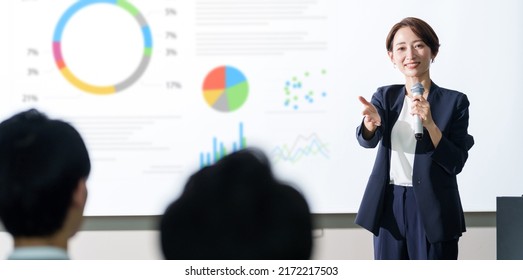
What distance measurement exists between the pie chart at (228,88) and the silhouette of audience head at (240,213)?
2855 millimetres

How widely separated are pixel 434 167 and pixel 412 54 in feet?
2.11

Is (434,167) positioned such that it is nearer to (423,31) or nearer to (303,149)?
(423,31)

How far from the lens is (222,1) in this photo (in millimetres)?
3814

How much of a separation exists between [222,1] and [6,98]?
1.42 metres

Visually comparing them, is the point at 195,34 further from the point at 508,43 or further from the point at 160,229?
the point at 160,229

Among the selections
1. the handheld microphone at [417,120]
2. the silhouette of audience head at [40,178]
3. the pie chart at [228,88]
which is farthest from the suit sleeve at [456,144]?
the silhouette of audience head at [40,178]

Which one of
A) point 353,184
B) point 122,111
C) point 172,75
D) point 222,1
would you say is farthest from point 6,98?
point 353,184

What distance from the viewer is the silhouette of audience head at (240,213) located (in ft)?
3.17

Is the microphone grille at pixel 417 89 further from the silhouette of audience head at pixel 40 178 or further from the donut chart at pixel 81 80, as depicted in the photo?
the silhouette of audience head at pixel 40 178

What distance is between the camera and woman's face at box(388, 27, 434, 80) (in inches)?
132

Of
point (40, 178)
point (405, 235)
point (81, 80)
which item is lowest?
point (405, 235)

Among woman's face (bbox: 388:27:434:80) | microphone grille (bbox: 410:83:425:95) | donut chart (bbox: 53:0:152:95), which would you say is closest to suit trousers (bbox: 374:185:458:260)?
microphone grille (bbox: 410:83:425:95)

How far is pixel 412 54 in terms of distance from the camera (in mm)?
3361

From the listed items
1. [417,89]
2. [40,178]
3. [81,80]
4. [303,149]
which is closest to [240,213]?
[40,178]
